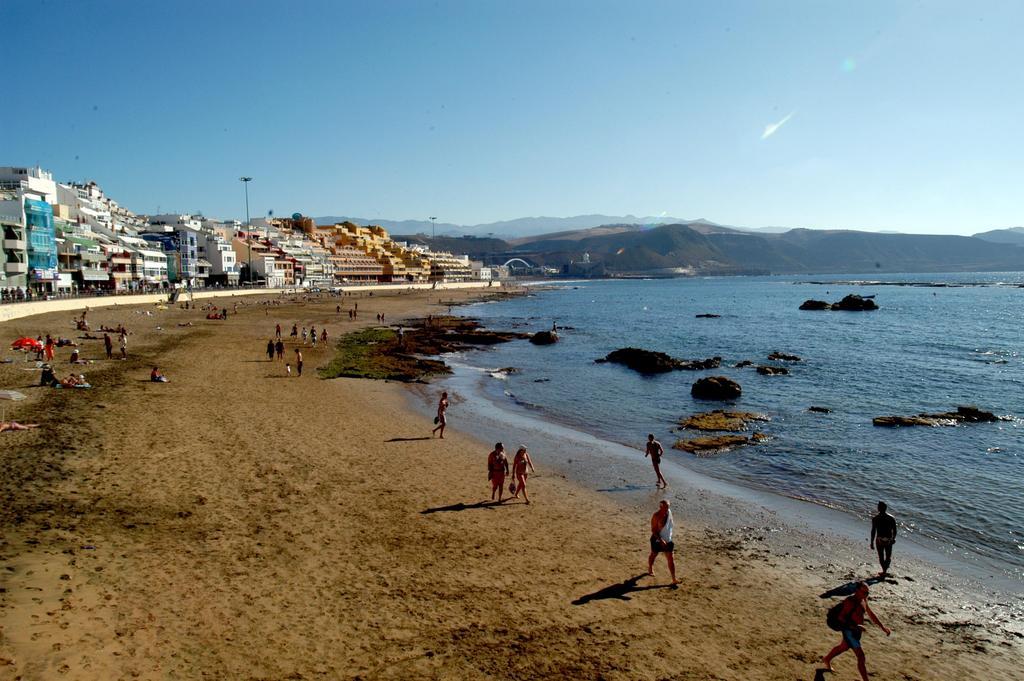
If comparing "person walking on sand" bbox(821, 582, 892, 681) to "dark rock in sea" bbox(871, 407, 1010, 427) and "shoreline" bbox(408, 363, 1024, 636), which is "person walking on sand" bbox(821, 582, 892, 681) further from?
"dark rock in sea" bbox(871, 407, 1010, 427)

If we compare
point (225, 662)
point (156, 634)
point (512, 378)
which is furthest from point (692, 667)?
point (512, 378)

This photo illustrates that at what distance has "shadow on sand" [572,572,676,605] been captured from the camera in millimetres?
9636

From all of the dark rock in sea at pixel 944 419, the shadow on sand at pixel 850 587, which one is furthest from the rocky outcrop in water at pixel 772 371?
the shadow on sand at pixel 850 587

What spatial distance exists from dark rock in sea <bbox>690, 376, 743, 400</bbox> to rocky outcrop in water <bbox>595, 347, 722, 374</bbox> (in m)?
6.64

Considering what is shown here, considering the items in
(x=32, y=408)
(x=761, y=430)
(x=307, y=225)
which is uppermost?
(x=307, y=225)

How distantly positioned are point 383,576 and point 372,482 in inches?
200

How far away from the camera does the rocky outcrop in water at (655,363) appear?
35541 millimetres

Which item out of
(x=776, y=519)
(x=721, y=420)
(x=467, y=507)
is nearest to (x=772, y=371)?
(x=721, y=420)

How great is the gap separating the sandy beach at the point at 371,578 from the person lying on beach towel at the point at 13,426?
414 millimetres

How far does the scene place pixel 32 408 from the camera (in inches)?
718

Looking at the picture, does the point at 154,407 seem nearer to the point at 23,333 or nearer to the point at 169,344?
the point at 169,344

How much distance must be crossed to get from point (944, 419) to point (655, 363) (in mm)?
14758

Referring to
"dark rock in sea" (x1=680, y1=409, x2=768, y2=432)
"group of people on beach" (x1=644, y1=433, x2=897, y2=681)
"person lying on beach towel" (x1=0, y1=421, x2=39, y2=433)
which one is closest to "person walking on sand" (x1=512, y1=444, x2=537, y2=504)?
"group of people on beach" (x1=644, y1=433, x2=897, y2=681)

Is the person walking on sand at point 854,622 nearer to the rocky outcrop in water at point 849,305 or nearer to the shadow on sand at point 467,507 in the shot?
the shadow on sand at point 467,507
